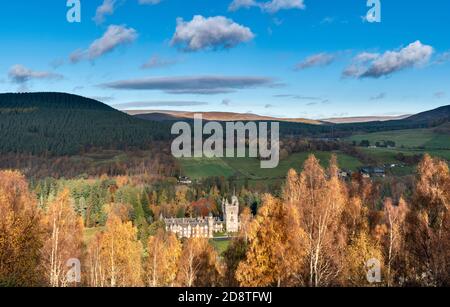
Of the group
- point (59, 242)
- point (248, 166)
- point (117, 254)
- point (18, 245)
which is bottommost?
point (248, 166)

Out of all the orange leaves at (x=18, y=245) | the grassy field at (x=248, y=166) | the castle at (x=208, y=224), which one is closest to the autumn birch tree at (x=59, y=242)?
the orange leaves at (x=18, y=245)

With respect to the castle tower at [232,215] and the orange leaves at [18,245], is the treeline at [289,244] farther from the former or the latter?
the castle tower at [232,215]

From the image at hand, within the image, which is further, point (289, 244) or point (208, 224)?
point (208, 224)

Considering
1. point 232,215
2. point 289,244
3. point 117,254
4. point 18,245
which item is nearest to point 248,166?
point 232,215

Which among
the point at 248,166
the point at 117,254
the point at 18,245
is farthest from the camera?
the point at 248,166

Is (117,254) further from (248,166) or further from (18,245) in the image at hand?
(248,166)

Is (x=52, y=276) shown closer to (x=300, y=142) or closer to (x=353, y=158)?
(x=353, y=158)
